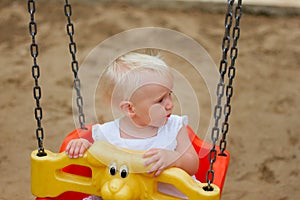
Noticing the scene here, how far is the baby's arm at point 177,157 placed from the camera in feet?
4.22

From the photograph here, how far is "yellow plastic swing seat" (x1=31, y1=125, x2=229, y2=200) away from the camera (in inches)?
50.3

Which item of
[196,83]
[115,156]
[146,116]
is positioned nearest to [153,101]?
[146,116]

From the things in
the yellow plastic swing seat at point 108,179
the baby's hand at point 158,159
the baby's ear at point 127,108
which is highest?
the baby's ear at point 127,108

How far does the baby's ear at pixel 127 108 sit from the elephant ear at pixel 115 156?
88 mm

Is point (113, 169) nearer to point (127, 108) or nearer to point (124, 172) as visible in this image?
point (124, 172)

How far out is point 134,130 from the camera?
4.71ft

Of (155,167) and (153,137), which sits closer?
(155,167)

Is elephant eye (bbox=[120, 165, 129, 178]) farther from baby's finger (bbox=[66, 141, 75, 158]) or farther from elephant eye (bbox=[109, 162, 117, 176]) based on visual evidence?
baby's finger (bbox=[66, 141, 75, 158])

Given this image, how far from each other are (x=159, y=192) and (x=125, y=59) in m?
0.33

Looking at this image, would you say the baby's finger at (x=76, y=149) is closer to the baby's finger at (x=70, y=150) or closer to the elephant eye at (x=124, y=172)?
the baby's finger at (x=70, y=150)

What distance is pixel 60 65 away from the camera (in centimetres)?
320

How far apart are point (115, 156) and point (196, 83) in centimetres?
179

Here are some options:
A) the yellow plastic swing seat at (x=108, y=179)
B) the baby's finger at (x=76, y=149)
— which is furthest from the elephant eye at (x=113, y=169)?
the baby's finger at (x=76, y=149)

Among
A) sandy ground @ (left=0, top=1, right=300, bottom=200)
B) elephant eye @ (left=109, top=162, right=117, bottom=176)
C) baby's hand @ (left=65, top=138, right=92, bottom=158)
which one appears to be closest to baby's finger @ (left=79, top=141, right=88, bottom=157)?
baby's hand @ (left=65, top=138, right=92, bottom=158)
